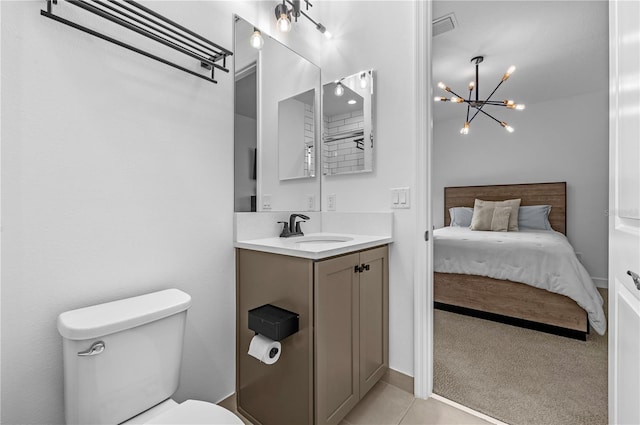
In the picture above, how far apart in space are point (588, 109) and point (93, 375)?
18.6 ft

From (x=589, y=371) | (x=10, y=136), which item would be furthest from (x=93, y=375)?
(x=589, y=371)

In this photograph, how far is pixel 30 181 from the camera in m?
0.91

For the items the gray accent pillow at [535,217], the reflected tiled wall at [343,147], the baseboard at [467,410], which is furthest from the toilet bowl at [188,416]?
the gray accent pillow at [535,217]

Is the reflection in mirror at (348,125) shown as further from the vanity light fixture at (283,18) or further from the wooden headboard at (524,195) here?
the wooden headboard at (524,195)

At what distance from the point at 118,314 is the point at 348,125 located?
1.62 meters

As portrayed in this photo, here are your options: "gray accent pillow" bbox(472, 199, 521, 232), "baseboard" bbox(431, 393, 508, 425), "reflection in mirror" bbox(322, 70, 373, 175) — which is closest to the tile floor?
"baseboard" bbox(431, 393, 508, 425)

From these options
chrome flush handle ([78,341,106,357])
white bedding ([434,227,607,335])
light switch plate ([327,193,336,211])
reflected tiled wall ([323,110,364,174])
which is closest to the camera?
chrome flush handle ([78,341,106,357])

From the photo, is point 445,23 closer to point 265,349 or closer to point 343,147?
point 343,147

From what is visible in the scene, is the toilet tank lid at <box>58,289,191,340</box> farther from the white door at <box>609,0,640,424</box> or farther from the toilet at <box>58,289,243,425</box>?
the white door at <box>609,0,640,424</box>

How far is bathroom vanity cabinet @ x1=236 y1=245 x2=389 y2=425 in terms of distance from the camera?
46.1 inches

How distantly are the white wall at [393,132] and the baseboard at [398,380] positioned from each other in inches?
1.1

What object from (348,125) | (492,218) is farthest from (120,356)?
(492,218)

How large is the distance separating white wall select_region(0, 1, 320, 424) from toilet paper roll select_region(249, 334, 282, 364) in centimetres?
36

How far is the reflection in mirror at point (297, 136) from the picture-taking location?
6.18ft
